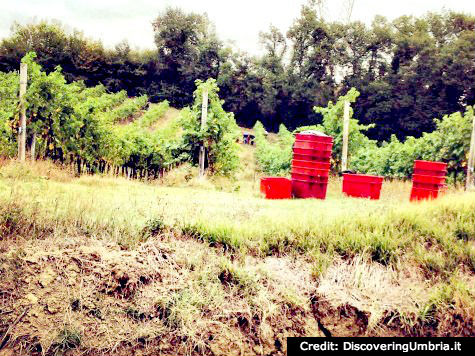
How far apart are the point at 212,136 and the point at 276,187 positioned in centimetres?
363

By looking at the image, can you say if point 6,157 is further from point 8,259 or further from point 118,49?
point 118,49

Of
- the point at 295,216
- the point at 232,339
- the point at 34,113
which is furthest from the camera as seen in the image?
the point at 34,113

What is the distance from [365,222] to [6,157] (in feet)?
27.1

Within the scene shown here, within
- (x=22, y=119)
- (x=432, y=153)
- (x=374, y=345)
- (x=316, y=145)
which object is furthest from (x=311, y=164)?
(x=432, y=153)

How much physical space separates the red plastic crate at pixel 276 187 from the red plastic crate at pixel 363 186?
1432 millimetres

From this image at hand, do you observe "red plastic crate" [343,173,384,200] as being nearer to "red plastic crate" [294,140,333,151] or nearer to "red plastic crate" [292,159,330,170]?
"red plastic crate" [292,159,330,170]

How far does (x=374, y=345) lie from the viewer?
3016 mm

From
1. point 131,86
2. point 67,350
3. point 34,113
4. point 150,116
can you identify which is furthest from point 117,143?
point 131,86

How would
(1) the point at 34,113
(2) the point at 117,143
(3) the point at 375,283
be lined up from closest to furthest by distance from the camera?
(3) the point at 375,283, (1) the point at 34,113, (2) the point at 117,143

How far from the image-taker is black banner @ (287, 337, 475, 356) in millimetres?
2953

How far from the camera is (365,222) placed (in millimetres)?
4473

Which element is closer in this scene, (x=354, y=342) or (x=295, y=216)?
(x=354, y=342)

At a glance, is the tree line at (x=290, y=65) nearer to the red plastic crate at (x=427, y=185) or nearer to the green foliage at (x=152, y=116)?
the green foliage at (x=152, y=116)

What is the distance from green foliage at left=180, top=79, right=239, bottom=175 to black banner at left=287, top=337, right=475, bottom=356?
8200 mm
